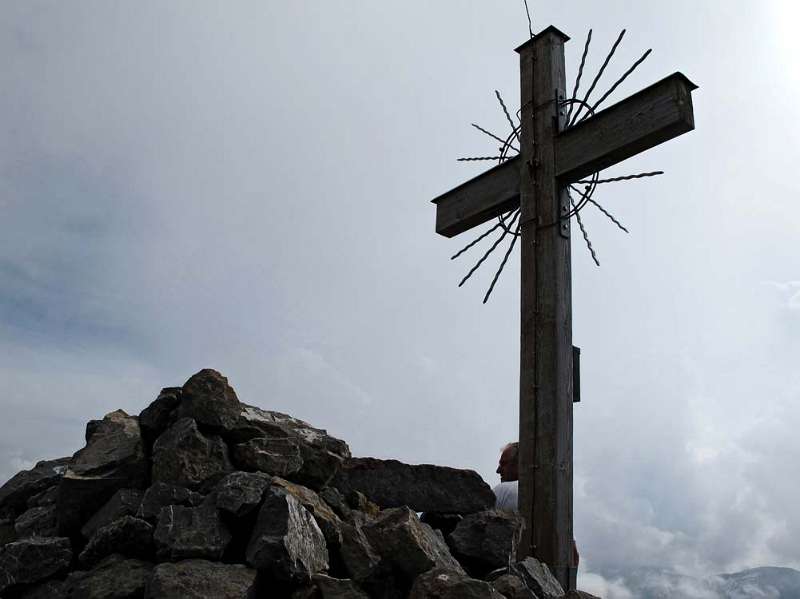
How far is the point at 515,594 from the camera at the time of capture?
13.6 ft

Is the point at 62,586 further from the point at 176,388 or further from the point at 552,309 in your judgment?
the point at 552,309

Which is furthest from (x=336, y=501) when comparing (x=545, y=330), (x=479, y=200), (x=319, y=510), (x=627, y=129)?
(x=627, y=129)

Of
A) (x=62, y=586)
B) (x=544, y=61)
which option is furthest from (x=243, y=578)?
(x=544, y=61)

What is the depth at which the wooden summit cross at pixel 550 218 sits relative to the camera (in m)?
5.59

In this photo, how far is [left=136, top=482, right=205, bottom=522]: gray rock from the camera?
433 centimetres

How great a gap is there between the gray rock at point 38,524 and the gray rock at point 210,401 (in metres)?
1.04

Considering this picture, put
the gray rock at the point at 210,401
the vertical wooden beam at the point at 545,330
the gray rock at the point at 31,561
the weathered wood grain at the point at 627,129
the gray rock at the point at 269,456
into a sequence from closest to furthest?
the gray rock at the point at 31,561, the gray rock at the point at 269,456, the gray rock at the point at 210,401, the vertical wooden beam at the point at 545,330, the weathered wood grain at the point at 627,129

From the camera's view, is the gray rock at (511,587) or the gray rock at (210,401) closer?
the gray rock at (511,587)

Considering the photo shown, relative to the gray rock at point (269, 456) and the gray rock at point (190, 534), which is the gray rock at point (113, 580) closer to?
the gray rock at point (190, 534)

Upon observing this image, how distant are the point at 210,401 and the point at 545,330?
2532 mm

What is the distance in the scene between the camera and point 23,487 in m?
5.62

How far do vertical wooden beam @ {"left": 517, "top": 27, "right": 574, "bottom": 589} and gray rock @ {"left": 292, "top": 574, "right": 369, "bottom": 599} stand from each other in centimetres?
202

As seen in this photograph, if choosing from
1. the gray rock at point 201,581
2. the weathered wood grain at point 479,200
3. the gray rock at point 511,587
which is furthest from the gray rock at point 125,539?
the weathered wood grain at point 479,200

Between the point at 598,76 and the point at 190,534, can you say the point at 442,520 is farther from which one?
the point at 598,76
